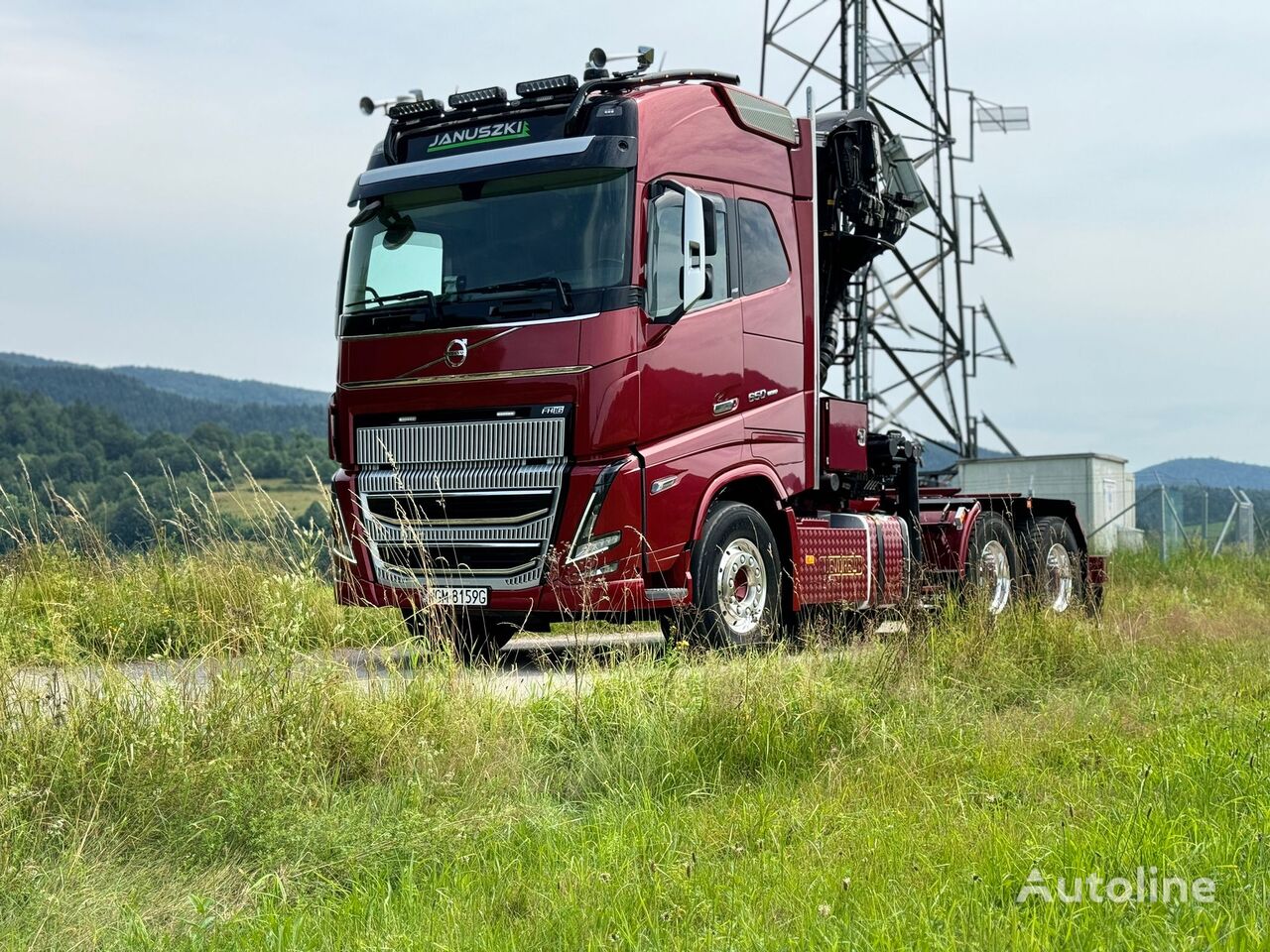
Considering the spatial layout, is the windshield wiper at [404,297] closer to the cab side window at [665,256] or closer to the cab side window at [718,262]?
the cab side window at [665,256]

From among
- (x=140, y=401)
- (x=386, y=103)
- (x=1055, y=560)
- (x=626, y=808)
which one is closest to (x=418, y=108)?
(x=386, y=103)

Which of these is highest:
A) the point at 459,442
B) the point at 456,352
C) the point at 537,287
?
the point at 537,287

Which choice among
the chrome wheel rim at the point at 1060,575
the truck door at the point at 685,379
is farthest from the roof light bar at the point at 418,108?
the chrome wheel rim at the point at 1060,575

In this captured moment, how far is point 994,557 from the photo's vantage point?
1222 cm

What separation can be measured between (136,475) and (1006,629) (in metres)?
7.29

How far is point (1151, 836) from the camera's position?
4.15 metres

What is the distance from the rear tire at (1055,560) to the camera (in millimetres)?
12648

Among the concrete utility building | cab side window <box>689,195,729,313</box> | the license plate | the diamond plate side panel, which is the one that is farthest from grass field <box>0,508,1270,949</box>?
the concrete utility building

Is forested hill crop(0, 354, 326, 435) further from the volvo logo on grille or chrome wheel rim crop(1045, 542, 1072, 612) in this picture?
the volvo logo on grille

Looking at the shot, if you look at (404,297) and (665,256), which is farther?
(404,297)

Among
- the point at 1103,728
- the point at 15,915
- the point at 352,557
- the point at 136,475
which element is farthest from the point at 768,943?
the point at 136,475

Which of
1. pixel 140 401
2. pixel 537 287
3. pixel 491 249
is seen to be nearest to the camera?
pixel 537 287

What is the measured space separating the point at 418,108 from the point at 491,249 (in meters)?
1.50

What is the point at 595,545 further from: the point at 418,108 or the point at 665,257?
the point at 418,108
